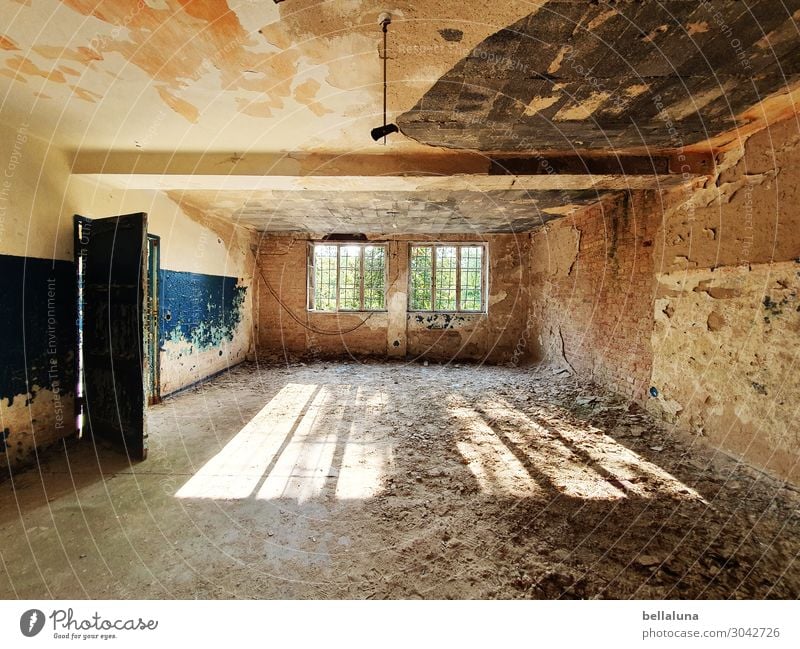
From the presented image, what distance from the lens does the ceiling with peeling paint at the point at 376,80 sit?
1.45 meters

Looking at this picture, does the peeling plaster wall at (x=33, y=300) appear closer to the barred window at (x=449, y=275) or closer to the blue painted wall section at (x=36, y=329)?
the blue painted wall section at (x=36, y=329)

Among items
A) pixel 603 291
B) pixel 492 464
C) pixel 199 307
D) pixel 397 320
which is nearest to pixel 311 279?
pixel 397 320

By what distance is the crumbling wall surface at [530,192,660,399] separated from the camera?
3.56 meters

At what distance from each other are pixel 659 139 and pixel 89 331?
15.5 ft

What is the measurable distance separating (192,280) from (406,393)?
321 cm

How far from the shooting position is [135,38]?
5.21 ft

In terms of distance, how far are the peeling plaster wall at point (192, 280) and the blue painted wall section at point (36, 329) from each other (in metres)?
0.68

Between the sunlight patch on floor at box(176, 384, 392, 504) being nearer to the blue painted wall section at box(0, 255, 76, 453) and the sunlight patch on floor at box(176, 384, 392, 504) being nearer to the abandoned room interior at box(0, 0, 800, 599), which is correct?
the abandoned room interior at box(0, 0, 800, 599)

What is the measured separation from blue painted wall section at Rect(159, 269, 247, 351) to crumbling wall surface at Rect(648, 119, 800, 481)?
17.4ft

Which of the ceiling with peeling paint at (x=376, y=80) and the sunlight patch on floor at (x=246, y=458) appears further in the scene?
the sunlight patch on floor at (x=246, y=458)

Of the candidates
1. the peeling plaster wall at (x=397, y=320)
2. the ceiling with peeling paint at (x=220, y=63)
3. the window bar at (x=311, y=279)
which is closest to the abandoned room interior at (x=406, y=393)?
the ceiling with peeling paint at (x=220, y=63)

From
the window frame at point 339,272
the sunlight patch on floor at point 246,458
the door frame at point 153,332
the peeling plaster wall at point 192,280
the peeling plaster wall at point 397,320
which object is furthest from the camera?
the window frame at point 339,272

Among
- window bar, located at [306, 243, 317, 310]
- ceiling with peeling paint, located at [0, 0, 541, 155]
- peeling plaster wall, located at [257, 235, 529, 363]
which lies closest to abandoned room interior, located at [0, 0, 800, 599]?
ceiling with peeling paint, located at [0, 0, 541, 155]

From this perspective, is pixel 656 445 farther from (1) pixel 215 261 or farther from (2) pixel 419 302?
(1) pixel 215 261
